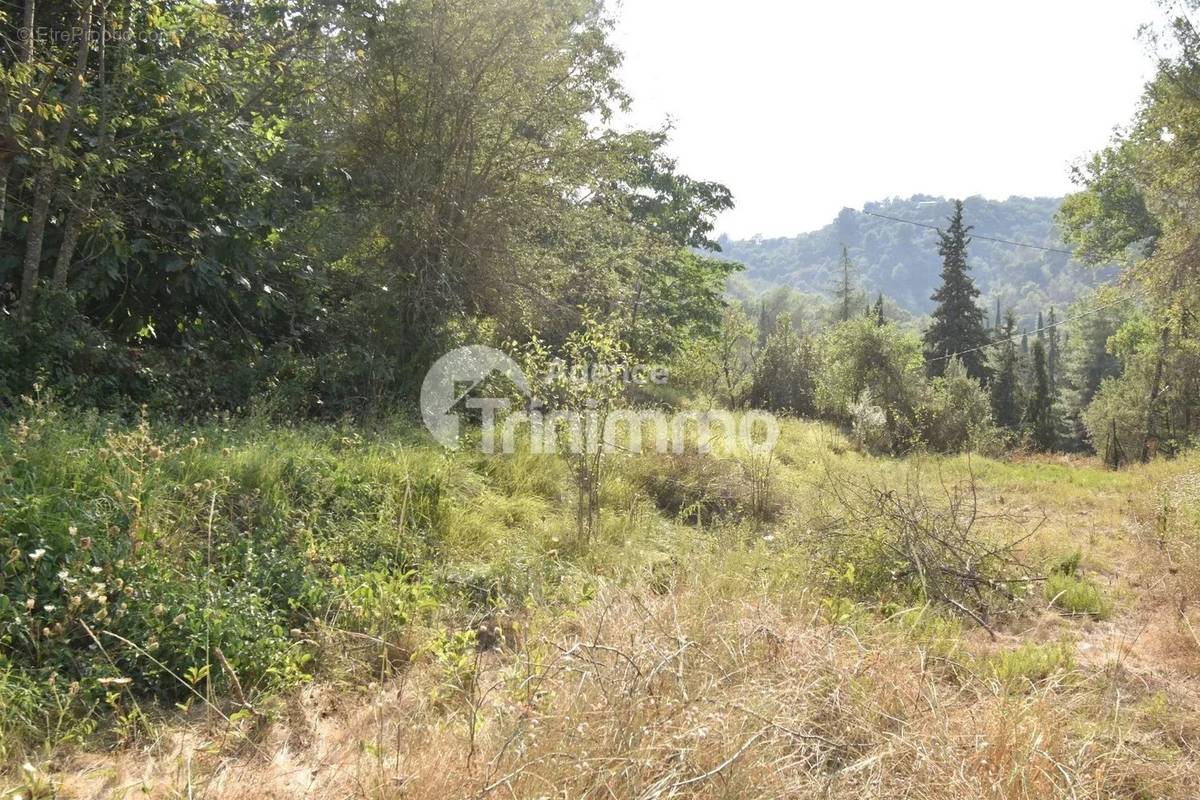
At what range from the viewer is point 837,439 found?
45.9ft

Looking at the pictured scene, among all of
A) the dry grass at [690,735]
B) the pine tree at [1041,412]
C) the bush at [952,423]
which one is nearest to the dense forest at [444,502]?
the dry grass at [690,735]

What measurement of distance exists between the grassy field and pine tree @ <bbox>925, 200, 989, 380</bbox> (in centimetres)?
2918

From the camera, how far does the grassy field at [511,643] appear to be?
2.22 m

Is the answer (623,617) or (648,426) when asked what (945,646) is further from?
(648,426)

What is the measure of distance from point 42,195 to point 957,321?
3460 centimetres

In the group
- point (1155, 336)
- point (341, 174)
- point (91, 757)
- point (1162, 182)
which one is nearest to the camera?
point (91, 757)

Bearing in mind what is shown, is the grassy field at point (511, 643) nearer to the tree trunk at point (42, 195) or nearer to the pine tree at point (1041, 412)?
the tree trunk at point (42, 195)

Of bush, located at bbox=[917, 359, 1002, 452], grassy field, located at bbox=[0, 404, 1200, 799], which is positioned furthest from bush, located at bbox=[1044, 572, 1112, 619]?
bush, located at bbox=[917, 359, 1002, 452]

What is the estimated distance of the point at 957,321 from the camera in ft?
107

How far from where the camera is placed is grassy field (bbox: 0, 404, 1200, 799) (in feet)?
7.27

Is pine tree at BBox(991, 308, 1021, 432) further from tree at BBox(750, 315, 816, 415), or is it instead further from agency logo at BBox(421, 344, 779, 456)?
agency logo at BBox(421, 344, 779, 456)

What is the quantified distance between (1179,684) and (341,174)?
848cm

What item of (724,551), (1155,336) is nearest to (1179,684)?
(724,551)

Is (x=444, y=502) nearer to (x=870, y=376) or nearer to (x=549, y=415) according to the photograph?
(x=549, y=415)
